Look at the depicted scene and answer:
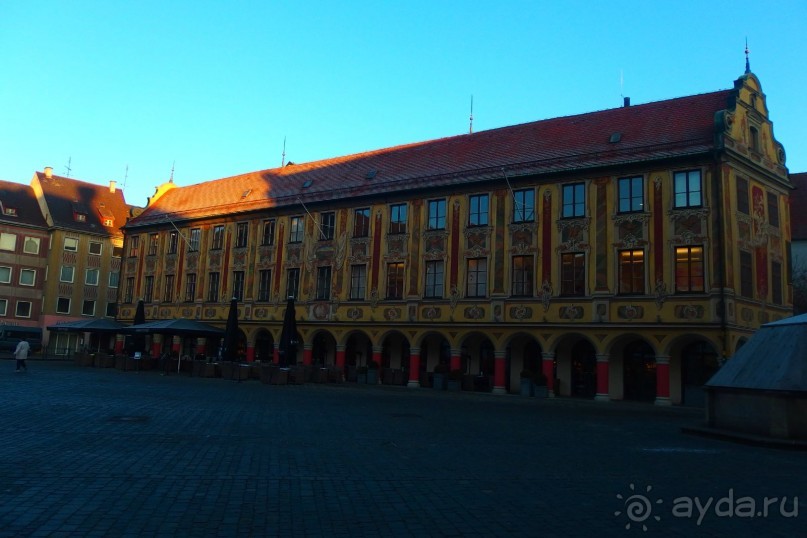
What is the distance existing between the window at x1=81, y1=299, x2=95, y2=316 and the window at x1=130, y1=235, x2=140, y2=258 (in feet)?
53.5

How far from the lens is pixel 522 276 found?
31406 mm

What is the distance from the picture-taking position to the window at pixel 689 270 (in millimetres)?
27156

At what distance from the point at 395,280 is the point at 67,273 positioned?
1612 inches

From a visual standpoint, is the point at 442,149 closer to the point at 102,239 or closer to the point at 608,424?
the point at 608,424

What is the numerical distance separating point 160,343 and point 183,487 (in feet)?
141

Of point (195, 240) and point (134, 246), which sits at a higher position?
point (134, 246)

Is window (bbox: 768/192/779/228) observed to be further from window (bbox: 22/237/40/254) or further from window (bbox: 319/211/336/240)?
window (bbox: 22/237/40/254)

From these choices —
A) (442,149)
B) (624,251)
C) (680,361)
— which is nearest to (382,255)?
(442,149)

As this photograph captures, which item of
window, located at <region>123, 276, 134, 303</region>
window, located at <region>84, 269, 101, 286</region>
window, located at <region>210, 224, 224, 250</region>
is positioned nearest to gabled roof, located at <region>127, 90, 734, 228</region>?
window, located at <region>210, 224, 224, 250</region>

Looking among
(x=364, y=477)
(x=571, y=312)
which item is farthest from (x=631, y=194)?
(x=364, y=477)

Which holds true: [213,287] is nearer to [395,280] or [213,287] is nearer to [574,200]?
[395,280]

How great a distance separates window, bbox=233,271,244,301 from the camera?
42281mm

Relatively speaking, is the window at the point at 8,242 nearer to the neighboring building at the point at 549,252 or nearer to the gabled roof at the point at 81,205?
the gabled roof at the point at 81,205

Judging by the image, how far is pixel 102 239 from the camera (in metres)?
65.6
